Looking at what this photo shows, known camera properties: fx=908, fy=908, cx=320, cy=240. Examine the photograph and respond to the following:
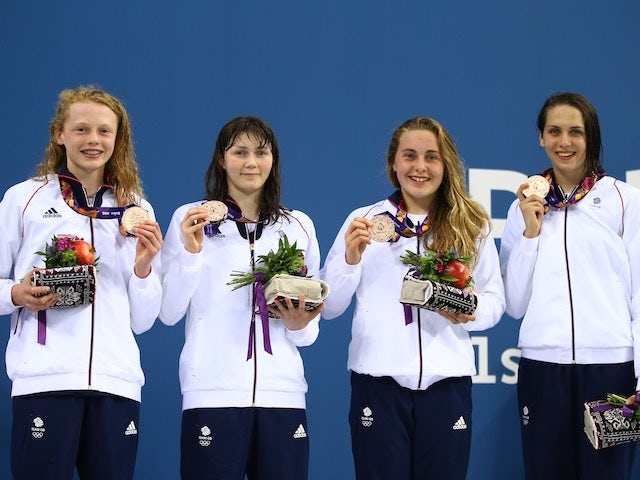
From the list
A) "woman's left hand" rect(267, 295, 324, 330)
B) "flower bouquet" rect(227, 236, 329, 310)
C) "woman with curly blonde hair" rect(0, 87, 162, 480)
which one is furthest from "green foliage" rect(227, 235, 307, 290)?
"woman with curly blonde hair" rect(0, 87, 162, 480)

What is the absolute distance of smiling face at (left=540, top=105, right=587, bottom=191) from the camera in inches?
144

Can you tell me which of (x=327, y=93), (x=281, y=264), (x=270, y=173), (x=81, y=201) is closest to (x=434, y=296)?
(x=281, y=264)

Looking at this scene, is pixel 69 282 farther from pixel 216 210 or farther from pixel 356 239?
pixel 356 239

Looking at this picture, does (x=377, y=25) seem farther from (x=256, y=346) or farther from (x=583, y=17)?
(x=256, y=346)

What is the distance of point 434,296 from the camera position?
10.1ft

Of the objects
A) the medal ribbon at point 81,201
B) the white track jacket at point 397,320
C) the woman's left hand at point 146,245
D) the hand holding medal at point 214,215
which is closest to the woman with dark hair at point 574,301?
the white track jacket at point 397,320

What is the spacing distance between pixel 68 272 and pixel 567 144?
2.01 meters

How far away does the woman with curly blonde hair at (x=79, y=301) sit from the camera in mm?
2918

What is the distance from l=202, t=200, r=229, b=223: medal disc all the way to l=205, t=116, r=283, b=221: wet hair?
0.18 meters

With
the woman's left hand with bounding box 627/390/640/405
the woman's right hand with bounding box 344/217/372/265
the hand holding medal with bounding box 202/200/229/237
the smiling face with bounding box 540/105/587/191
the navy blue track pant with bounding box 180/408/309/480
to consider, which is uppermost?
the smiling face with bounding box 540/105/587/191

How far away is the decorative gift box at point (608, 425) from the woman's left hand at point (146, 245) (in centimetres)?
165

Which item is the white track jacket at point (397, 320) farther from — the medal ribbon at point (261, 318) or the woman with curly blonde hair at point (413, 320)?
the medal ribbon at point (261, 318)

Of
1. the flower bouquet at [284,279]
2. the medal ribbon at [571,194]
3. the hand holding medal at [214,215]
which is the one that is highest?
the medal ribbon at [571,194]

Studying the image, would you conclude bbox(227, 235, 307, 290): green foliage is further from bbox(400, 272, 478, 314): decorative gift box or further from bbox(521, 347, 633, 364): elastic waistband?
bbox(521, 347, 633, 364): elastic waistband
